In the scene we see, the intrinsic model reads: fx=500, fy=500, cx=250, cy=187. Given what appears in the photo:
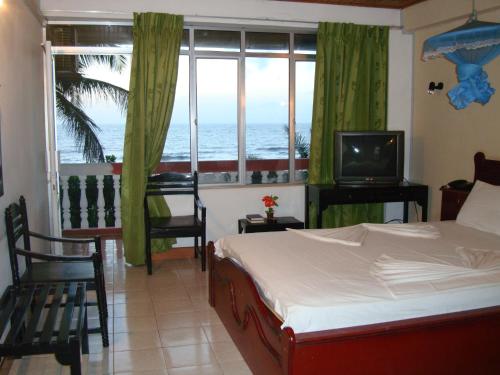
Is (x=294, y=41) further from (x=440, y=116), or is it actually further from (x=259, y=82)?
A: (x=440, y=116)

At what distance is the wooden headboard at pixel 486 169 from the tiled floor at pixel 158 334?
2617 mm

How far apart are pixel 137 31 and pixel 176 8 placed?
0.46 metres

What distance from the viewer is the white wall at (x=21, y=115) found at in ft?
9.96

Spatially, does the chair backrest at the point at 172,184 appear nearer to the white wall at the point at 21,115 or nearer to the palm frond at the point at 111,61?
the white wall at the point at 21,115

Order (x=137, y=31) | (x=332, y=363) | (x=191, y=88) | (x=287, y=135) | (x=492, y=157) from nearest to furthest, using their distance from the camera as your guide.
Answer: (x=332, y=363) → (x=492, y=157) → (x=137, y=31) → (x=191, y=88) → (x=287, y=135)

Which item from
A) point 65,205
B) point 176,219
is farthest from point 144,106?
point 65,205

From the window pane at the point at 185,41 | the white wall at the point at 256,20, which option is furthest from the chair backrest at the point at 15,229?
the window pane at the point at 185,41

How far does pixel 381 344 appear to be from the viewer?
2254 millimetres

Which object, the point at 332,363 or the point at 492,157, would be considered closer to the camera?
the point at 332,363

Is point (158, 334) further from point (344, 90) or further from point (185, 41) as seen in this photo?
point (344, 90)

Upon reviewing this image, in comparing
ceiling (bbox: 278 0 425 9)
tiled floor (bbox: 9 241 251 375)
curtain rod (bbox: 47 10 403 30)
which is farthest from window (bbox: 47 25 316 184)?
tiled floor (bbox: 9 241 251 375)

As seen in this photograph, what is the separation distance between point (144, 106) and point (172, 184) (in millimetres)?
812

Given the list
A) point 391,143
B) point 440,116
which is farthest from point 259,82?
point 440,116

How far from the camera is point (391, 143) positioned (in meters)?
5.22
